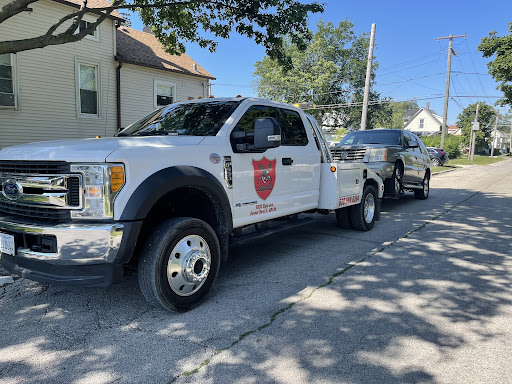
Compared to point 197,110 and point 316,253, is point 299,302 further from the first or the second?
point 197,110

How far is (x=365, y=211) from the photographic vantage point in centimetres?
701

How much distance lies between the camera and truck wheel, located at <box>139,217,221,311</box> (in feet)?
10.8

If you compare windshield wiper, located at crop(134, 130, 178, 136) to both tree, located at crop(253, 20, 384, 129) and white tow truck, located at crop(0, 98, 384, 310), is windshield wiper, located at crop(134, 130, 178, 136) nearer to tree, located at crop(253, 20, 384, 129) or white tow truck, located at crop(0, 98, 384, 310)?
white tow truck, located at crop(0, 98, 384, 310)

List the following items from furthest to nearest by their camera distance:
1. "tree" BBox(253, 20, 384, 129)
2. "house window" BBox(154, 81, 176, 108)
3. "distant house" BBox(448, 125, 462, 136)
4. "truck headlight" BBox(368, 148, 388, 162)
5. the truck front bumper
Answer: "distant house" BBox(448, 125, 462, 136) → "tree" BBox(253, 20, 384, 129) → "house window" BBox(154, 81, 176, 108) → "truck headlight" BBox(368, 148, 388, 162) → the truck front bumper

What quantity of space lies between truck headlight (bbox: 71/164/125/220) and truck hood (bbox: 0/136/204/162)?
8cm

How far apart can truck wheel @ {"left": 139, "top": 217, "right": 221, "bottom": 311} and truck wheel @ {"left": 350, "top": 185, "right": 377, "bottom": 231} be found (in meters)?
3.61

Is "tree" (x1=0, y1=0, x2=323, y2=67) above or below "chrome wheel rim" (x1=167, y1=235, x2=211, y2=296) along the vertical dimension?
above

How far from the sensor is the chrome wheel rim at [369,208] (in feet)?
23.0

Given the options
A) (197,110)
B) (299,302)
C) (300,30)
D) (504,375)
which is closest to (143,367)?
(299,302)

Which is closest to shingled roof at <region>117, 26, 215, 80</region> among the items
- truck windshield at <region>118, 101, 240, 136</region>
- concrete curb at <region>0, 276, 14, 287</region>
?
truck windshield at <region>118, 101, 240, 136</region>

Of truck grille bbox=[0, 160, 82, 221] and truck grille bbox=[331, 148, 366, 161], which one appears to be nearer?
truck grille bbox=[0, 160, 82, 221]

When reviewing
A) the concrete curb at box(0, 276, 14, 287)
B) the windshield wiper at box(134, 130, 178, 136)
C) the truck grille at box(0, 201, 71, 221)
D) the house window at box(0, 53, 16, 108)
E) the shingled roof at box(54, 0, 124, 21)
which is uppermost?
the shingled roof at box(54, 0, 124, 21)

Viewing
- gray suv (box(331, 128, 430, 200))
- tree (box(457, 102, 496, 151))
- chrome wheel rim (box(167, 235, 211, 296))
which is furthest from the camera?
tree (box(457, 102, 496, 151))

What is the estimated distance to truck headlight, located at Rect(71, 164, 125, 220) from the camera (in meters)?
3.04
